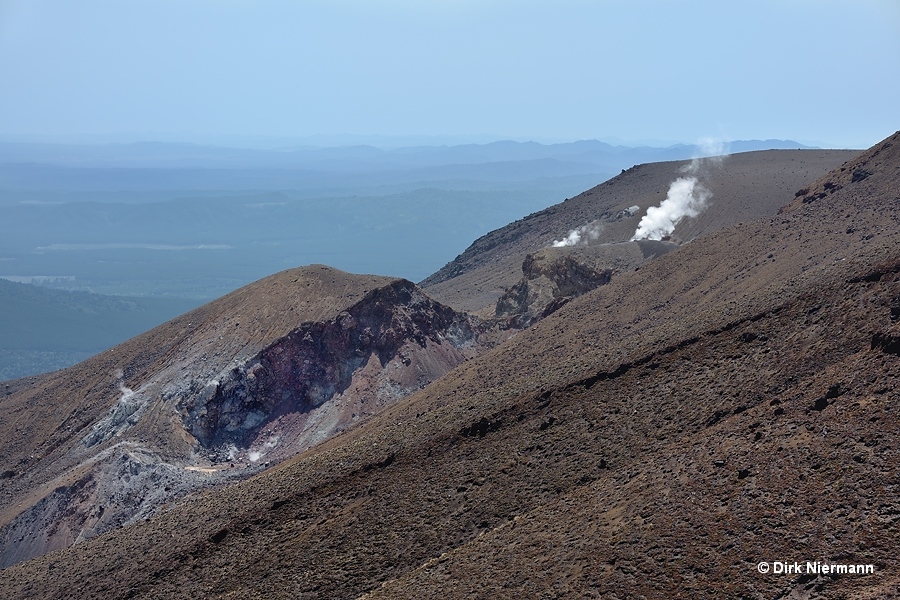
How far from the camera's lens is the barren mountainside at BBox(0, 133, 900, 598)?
54.6ft

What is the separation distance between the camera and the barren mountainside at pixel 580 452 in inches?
656

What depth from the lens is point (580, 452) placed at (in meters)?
22.8

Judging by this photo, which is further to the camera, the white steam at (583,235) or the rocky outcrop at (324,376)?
the white steam at (583,235)

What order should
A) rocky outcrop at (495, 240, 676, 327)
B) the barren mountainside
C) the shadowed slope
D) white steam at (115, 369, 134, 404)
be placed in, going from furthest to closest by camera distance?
1. the shadowed slope
2. rocky outcrop at (495, 240, 676, 327)
3. white steam at (115, 369, 134, 404)
4. the barren mountainside

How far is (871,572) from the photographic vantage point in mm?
13883

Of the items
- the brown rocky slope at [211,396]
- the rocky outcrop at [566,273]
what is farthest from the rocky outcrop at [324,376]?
the rocky outcrop at [566,273]

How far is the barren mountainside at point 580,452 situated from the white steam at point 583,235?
33.0 meters

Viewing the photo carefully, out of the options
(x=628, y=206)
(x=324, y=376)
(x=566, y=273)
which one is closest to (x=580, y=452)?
(x=324, y=376)

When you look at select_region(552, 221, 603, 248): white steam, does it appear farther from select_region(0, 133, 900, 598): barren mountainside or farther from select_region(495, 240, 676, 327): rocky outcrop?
select_region(0, 133, 900, 598): barren mountainside

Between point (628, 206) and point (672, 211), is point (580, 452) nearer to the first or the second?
point (672, 211)

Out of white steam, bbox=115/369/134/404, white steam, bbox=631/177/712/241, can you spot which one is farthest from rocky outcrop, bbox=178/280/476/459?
white steam, bbox=631/177/712/241

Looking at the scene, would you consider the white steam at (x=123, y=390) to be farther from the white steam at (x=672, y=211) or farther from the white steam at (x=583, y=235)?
the white steam at (x=583, y=235)

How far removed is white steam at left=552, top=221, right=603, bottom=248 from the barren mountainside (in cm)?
3300

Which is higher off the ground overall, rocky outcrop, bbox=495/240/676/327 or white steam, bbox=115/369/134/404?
rocky outcrop, bbox=495/240/676/327
